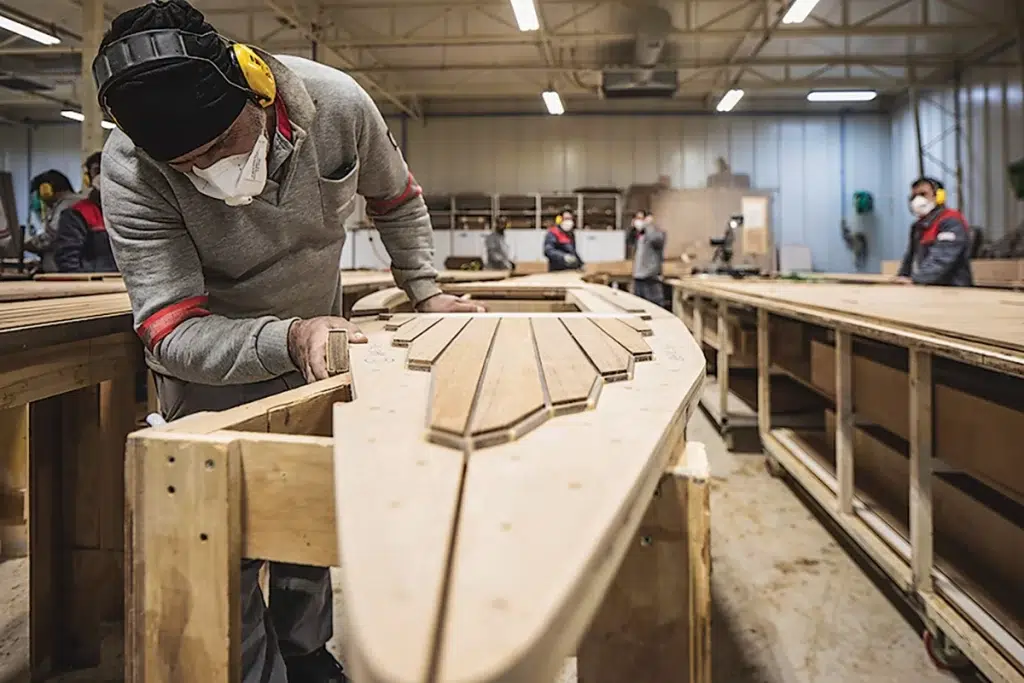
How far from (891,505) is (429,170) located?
1047 centimetres

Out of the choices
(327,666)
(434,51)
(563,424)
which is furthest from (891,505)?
(434,51)

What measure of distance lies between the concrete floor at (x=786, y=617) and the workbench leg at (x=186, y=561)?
1.14 meters

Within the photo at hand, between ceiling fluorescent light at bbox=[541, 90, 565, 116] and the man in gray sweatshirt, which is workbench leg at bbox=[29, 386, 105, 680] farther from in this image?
ceiling fluorescent light at bbox=[541, 90, 565, 116]

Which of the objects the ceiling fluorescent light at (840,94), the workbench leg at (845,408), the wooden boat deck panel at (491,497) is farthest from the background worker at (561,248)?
the wooden boat deck panel at (491,497)

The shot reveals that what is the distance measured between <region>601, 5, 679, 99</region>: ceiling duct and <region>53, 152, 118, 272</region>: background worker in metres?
6.40

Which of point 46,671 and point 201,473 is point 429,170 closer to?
point 46,671

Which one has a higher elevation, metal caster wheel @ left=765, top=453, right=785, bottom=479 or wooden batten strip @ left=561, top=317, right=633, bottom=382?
wooden batten strip @ left=561, top=317, right=633, bottom=382

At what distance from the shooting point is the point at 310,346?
1104mm

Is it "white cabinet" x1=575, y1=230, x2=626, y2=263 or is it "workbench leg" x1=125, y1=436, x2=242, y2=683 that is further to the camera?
"white cabinet" x1=575, y1=230, x2=626, y2=263

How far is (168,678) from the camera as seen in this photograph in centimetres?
70

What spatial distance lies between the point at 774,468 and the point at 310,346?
8.59 ft

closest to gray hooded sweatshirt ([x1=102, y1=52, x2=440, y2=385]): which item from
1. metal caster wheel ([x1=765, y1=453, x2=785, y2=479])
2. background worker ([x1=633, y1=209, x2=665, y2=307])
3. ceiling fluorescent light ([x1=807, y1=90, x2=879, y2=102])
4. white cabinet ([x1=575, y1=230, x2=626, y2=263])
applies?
metal caster wheel ([x1=765, y1=453, x2=785, y2=479])

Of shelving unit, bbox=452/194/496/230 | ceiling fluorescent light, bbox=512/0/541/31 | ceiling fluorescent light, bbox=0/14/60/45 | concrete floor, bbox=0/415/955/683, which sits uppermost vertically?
ceiling fluorescent light, bbox=0/14/60/45

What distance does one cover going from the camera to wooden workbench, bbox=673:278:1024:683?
140 centimetres
